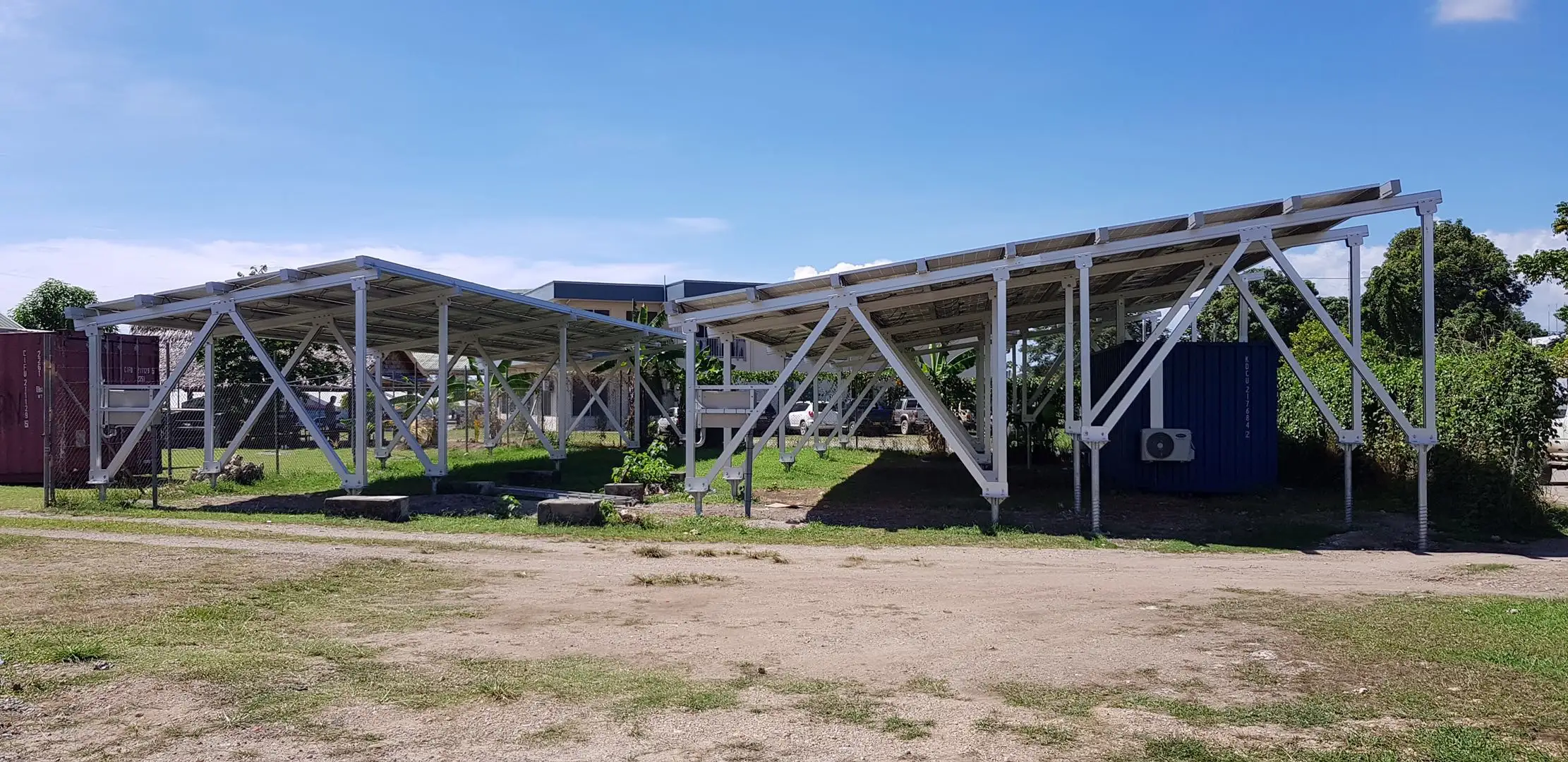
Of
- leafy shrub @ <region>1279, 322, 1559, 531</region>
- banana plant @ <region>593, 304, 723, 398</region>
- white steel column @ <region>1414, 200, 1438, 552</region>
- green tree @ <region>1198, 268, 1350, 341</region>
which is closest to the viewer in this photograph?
white steel column @ <region>1414, 200, 1438, 552</region>

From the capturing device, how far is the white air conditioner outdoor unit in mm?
15359

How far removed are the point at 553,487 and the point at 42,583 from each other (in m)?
11.0

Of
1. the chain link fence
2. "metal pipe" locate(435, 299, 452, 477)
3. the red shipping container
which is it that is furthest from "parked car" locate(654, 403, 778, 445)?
the red shipping container

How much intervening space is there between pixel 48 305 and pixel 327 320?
108 ft

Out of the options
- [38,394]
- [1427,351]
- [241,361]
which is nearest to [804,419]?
[241,361]

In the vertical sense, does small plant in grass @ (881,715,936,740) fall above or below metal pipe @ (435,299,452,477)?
below

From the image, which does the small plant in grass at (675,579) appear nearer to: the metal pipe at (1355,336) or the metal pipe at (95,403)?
the metal pipe at (1355,336)

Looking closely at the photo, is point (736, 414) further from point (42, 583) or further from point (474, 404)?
point (474, 404)

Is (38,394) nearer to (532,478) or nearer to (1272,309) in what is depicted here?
(532,478)

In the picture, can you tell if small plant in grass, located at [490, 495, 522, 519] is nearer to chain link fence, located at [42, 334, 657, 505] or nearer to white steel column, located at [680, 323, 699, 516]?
white steel column, located at [680, 323, 699, 516]

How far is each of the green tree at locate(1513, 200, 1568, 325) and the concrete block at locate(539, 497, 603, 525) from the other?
17579 millimetres

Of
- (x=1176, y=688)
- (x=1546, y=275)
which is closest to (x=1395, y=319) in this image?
(x=1546, y=275)

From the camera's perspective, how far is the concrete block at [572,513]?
13469 millimetres

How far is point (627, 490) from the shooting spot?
56.7ft
